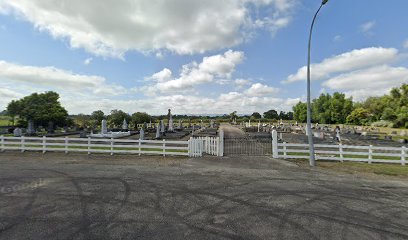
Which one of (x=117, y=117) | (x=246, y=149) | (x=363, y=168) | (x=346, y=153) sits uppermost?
(x=117, y=117)

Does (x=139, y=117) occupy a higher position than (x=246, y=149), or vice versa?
(x=139, y=117)

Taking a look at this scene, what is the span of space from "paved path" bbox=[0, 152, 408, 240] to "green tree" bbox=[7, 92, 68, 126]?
105 ft

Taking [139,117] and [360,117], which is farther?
[360,117]

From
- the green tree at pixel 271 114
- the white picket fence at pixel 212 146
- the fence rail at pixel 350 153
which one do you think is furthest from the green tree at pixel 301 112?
the white picket fence at pixel 212 146

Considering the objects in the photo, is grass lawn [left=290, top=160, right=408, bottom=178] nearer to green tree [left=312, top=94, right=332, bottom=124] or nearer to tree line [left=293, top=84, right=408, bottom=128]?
tree line [left=293, top=84, right=408, bottom=128]

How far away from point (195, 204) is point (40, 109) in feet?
138

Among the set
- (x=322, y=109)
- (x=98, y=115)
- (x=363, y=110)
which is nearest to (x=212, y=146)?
(x=98, y=115)

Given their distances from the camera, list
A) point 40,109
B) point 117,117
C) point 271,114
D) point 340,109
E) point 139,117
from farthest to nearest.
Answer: point 271,114 < point 340,109 < point 139,117 < point 117,117 < point 40,109

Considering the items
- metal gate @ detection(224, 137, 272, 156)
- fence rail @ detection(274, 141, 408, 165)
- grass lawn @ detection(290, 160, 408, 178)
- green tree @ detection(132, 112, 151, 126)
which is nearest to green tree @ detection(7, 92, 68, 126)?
green tree @ detection(132, 112, 151, 126)

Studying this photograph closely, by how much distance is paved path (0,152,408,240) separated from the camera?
4409 mm

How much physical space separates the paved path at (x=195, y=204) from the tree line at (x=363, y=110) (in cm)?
5133

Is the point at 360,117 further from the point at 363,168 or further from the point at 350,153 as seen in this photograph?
the point at 363,168

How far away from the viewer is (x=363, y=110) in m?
62.8

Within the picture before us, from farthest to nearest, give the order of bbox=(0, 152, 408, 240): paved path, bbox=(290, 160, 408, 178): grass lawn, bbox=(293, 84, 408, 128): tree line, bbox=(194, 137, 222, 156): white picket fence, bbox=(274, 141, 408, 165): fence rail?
bbox=(293, 84, 408, 128): tree line
bbox=(194, 137, 222, 156): white picket fence
bbox=(274, 141, 408, 165): fence rail
bbox=(290, 160, 408, 178): grass lawn
bbox=(0, 152, 408, 240): paved path
